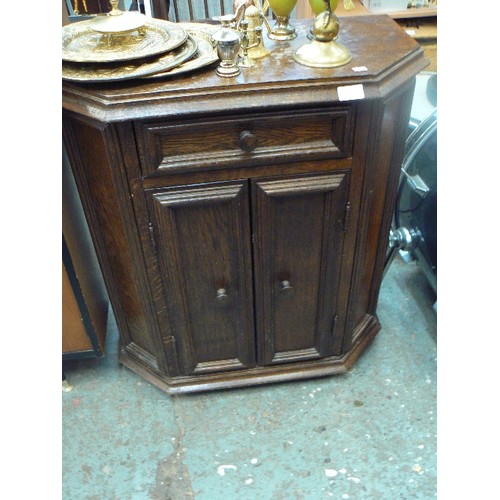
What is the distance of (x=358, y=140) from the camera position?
35.5 inches

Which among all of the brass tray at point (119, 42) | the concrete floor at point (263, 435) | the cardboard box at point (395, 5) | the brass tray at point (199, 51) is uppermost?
the brass tray at point (119, 42)

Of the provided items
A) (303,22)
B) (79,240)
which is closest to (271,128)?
(303,22)

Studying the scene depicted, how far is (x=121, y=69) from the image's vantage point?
2.82ft

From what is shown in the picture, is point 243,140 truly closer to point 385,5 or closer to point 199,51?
point 199,51

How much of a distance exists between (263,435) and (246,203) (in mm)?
577

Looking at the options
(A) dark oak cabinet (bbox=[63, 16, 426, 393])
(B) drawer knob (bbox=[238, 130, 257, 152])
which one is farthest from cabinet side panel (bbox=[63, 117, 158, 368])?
(B) drawer knob (bbox=[238, 130, 257, 152])

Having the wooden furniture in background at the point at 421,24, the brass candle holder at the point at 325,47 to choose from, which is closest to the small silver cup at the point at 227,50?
the brass candle holder at the point at 325,47

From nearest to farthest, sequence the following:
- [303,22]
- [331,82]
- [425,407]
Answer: [331,82] → [303,22] → [425,407]

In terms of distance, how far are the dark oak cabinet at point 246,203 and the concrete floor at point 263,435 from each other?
0.22ft

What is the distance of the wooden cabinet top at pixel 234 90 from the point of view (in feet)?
2.66

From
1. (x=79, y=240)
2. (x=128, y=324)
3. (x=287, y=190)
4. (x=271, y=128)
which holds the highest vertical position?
(x=271, y=128)

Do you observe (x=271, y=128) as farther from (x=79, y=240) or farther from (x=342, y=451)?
(x=342, y=451)

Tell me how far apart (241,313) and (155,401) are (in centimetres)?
35

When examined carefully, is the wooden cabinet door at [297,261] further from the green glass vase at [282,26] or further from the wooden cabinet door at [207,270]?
the green glass vase at [282,26]
